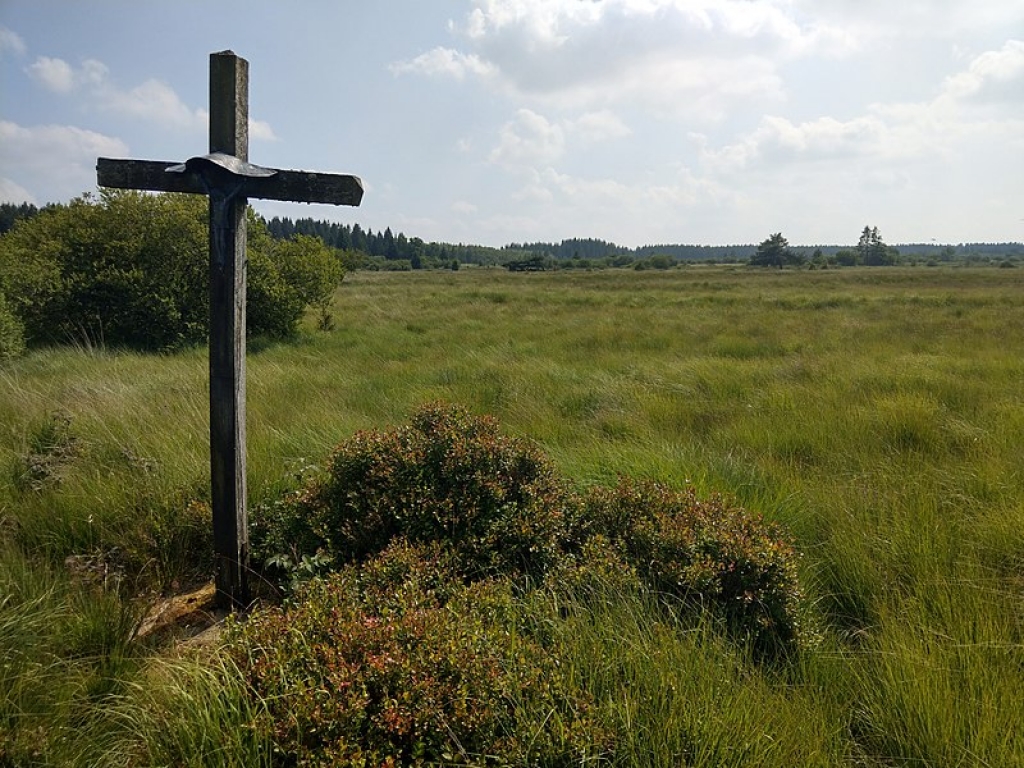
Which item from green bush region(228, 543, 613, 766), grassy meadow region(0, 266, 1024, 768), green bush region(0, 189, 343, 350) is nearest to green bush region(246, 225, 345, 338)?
green bush region(0, 189, 343, 350)

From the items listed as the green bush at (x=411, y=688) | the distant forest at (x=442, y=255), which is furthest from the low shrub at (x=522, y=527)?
the distant forest at (x=442, y=255)

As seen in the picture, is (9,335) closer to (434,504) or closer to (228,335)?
(228,335)

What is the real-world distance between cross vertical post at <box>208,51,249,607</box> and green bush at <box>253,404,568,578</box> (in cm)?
27

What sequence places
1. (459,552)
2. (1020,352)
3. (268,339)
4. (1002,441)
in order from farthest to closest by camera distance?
(268,339) → (1020,352) → (1002,441) → (459,552)

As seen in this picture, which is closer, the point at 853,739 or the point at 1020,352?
the point at 853,739

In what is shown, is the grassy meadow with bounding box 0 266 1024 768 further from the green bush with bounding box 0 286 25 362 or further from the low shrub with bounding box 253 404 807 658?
the green bush with bounding box 0 286 25 362

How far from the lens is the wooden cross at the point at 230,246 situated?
9.43ft

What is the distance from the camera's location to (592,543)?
2828 mm

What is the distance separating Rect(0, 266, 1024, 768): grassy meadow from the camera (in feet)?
6.29

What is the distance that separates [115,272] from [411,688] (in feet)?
37.1

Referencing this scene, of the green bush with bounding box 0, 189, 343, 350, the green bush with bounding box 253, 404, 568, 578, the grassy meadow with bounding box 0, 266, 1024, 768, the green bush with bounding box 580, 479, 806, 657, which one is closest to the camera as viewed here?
the grassy meadow with bounding box 0, 266, 1024, 768

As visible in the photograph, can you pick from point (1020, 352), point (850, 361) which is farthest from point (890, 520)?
point (1020, 352)

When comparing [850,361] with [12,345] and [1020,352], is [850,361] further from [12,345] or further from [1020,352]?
[12,345]

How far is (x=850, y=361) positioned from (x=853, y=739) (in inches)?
329
